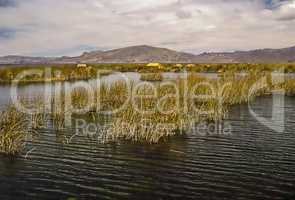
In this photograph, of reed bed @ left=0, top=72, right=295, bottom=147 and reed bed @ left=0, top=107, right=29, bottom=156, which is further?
reed bed @ left=0, top=72, right=295, bottom=147

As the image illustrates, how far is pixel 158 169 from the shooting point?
12352mm

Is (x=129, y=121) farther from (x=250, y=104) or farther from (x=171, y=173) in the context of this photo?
(x=250, y=104)

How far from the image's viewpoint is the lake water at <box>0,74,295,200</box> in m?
10.3

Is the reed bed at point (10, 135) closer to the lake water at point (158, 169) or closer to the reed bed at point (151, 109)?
the reed bed at point (151, 109)

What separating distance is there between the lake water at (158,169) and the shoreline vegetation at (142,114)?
811 mm

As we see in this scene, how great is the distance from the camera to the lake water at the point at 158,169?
10.3 metres

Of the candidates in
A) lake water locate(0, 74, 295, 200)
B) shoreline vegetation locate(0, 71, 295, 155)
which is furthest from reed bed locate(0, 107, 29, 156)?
lake water locate(0, 74, 295, 200)

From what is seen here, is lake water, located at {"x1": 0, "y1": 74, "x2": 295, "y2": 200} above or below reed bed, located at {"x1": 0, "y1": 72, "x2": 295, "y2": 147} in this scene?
below

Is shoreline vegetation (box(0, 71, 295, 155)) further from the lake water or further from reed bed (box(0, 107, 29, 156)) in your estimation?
the lake water

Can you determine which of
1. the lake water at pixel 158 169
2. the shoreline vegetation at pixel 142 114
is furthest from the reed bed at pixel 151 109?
the lake water at pixel 158 169

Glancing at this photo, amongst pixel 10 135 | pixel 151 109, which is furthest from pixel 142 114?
pixel 10 135

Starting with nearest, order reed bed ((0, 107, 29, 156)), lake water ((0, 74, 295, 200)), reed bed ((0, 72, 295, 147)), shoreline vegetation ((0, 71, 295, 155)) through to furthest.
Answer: lake water ((0, 74, 295, 200)) → reed bed ((0, 107, 29, 156)) → shoreline vegetation ((0, 71, 295, 155)) → reed bed ((0, 72, 295, 147))

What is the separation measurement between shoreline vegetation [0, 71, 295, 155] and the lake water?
81cm

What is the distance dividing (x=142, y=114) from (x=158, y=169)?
424cm
